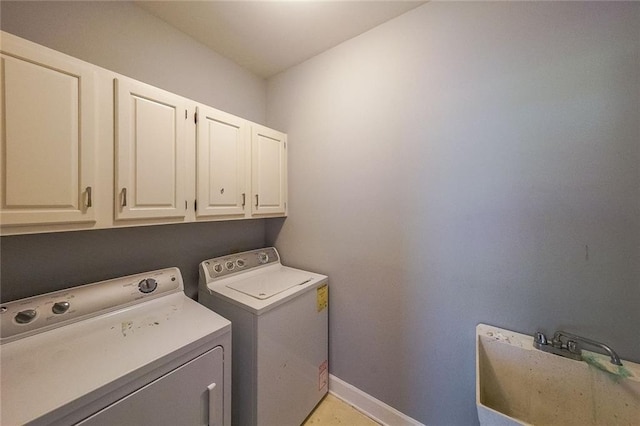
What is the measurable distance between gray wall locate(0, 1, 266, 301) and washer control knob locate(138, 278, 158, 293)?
0.16 meters

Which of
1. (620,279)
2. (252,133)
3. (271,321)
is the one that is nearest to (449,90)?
(620,279)

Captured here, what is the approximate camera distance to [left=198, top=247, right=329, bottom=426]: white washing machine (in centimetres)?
122

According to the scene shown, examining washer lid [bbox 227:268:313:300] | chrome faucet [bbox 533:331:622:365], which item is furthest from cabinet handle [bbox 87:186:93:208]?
chrome faucet [bbox 533:331:622:365]

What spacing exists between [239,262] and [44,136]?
3.97ft

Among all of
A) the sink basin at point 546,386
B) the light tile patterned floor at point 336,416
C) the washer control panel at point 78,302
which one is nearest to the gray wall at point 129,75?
the washer control panel at point 78,302

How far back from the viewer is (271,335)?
4.18 feet

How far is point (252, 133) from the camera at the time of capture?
1674 millimetres

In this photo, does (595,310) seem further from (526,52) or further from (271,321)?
(271,321)

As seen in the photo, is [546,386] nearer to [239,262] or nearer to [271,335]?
[271,335]

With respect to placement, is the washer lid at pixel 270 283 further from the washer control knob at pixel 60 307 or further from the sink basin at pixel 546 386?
the sink basin at pixel 546 386

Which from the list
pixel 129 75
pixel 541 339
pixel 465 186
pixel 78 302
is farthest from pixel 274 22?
pixel 541 339

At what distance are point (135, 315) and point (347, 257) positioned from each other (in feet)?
4.28

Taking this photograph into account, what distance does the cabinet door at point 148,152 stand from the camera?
1064mm

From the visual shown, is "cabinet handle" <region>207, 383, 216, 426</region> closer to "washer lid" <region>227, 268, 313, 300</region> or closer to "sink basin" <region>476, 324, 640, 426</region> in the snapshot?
"washer lid" <region>227, 268, 313, 300</region>
